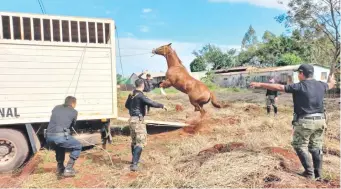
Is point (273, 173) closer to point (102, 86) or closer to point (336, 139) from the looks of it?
point (102, 86)

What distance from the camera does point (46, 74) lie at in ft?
→ 23.9

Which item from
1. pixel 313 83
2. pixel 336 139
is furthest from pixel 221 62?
pixel 313 83

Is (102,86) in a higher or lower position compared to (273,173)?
higher

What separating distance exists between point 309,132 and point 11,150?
5.66 meters

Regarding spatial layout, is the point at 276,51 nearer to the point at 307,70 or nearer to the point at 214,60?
the point at 214,60

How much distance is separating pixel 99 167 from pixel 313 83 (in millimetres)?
4212

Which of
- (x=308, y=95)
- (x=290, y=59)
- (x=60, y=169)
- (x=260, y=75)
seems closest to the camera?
(x=308, y=95)

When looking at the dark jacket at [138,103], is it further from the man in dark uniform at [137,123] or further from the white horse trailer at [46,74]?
the white horse trailer at [46,74]

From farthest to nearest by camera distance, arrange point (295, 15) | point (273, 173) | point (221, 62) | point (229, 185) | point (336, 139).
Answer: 1. point (221, 62)
2. point (295, 15)
3. point (336, 139)
4. point (273, 173)
5. point (229, 185)

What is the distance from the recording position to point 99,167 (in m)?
6.63

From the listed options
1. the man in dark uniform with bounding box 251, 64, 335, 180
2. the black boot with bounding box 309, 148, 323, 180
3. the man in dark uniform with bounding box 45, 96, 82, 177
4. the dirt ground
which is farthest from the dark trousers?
the black boot with bounding box 309, 148, 323, 180

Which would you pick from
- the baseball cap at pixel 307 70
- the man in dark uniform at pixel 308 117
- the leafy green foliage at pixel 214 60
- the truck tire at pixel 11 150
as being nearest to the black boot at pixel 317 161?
the man in dark uniform at pixel 308 117

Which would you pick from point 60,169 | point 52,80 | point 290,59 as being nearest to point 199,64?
point 290,59

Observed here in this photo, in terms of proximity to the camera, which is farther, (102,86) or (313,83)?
(102,86)
